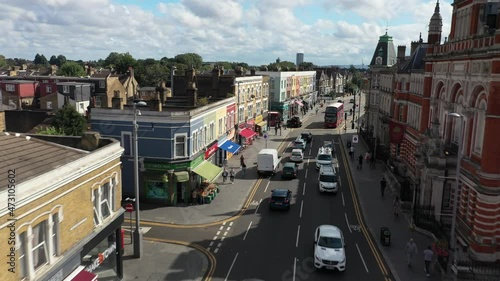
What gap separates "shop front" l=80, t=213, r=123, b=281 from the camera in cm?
1781

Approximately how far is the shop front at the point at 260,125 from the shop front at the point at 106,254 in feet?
155

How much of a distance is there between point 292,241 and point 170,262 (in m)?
7.76

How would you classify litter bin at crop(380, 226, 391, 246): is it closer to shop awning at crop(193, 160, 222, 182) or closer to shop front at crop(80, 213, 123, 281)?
shop awning at crop(193, 160, 222, 182)

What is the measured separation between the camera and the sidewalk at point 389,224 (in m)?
22.9

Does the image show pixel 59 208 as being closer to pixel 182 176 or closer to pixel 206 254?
pixel 206 254

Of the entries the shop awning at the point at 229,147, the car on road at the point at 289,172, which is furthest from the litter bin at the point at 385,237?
the shop awning at the point at 229,147

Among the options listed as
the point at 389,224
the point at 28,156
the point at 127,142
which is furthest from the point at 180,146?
the point at 28,156

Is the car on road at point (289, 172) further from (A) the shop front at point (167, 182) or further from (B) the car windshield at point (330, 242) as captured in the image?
(B) the car windshield at point (330, 242)

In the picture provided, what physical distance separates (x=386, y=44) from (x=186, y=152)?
46672 mm

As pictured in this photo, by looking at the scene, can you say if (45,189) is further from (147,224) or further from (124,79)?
(124,79)

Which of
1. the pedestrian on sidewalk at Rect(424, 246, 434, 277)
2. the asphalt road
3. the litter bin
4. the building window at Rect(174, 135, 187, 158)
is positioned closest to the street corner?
the asphalt road

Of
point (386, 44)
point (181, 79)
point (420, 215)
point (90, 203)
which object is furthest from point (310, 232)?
point (386, 44)

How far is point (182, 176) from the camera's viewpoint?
3291 centimetres

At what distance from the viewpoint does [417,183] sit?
31.8m
